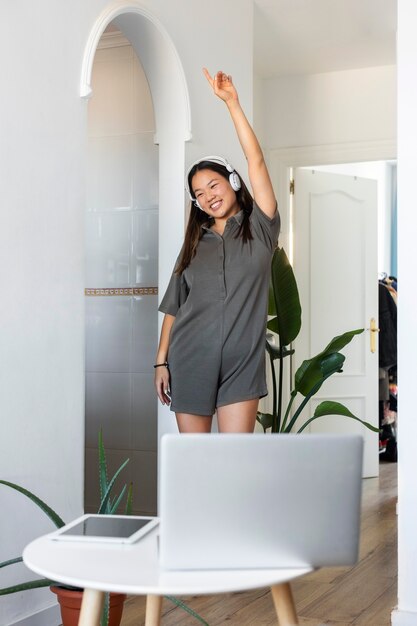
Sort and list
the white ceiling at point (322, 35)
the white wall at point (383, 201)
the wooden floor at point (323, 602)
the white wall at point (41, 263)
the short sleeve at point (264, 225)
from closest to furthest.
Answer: the white wall at point (41, 263)
the short sleeve at point (264, 225)
the wooden floor at point (323, 602)
the white ceiling at point (322, 35)
the white wall at point (383, 201)

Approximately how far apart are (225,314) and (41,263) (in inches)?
25.9

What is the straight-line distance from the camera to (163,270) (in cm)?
377

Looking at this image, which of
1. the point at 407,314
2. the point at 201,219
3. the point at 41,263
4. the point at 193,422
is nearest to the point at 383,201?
the point at 201,219

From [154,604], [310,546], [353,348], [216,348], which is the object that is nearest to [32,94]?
[216,348]

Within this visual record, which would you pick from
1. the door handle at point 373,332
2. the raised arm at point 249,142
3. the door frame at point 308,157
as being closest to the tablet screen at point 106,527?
the raised arm at point 249,142

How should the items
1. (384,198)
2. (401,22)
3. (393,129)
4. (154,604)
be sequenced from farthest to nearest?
(384,198), (393,129), (401,22), (154,604)

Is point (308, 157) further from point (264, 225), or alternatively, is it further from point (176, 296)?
point (264, 225)

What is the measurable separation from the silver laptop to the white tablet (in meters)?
0.19

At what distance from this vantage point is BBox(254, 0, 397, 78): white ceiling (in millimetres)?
4680

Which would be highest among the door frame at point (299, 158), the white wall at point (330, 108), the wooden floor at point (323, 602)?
the white wall at point (330, 108)

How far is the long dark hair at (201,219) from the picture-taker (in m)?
2.90

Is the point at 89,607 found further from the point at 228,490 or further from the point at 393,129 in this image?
the point at 393,129

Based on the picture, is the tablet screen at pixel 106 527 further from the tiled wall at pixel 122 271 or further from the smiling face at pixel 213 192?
the tiled wall at pixel 122 271

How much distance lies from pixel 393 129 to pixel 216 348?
325 cm
